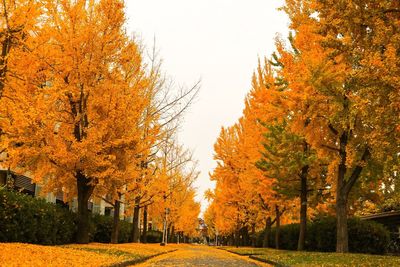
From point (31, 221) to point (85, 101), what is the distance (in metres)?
4.66

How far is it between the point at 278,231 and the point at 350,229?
19.4ft

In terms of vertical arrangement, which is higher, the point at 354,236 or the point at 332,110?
the point at 332,110

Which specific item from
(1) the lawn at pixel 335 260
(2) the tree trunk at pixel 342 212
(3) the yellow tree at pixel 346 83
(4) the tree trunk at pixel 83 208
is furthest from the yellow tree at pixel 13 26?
(2) the tree trunk at pixel 342 212

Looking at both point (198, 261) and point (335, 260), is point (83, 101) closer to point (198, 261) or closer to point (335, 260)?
point (198, 261)

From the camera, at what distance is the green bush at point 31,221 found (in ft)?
40.2

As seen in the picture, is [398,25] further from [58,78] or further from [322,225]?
[322,225]

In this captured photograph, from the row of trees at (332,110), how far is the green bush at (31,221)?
28.9 feet

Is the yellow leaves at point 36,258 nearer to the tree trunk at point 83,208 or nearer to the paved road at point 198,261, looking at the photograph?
the paved road at point 198,261

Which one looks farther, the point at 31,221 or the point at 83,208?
the point at 83,208

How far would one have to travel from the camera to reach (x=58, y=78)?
15.4m

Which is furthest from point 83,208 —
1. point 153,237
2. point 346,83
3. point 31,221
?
point 153,237

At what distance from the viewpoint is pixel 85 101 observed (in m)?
15.8

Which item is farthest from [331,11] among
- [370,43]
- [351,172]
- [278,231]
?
[278,231]

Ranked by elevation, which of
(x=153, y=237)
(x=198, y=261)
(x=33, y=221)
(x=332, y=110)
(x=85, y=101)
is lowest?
(x=153, y=237)
